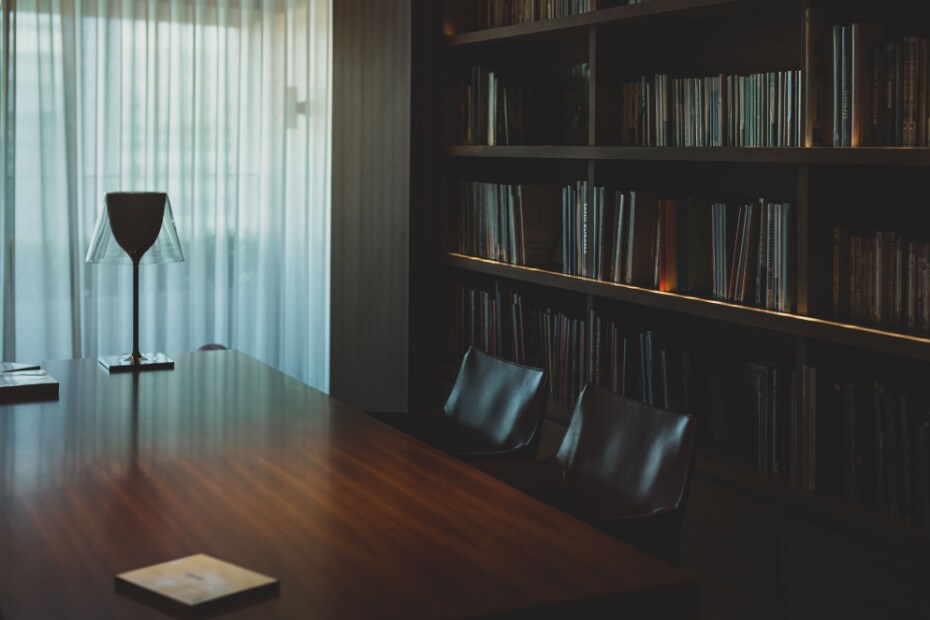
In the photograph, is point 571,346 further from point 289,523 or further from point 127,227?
point 289,523

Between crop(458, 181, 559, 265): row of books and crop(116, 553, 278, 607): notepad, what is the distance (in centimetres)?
251

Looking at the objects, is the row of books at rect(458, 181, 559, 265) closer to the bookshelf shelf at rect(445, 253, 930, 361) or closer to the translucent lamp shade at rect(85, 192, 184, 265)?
the bookshelf shelf at rect(445, 253, 930, 361)

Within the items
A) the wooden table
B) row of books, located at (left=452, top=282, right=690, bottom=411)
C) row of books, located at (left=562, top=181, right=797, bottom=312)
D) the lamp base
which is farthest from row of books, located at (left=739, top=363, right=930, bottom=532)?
the lamp base

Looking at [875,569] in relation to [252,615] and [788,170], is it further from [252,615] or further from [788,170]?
[252,615]

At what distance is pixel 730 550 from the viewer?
2936mm

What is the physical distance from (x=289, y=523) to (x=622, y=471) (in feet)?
2.86

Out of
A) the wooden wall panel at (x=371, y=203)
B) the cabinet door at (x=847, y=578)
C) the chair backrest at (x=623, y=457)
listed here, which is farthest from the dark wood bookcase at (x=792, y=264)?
the chair backrest at (x=623, y=457)

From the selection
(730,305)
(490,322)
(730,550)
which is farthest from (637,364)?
(490,322)

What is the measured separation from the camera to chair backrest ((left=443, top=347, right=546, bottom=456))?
2.61 meters

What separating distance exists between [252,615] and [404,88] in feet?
10.6

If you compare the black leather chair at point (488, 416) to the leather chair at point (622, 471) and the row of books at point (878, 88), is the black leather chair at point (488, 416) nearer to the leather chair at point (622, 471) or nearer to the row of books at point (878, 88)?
the leather chair at point (622, 471)

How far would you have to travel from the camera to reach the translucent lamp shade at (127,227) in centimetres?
288

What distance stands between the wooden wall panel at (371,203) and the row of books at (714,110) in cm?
121

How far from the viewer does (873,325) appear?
2516 millimetres
